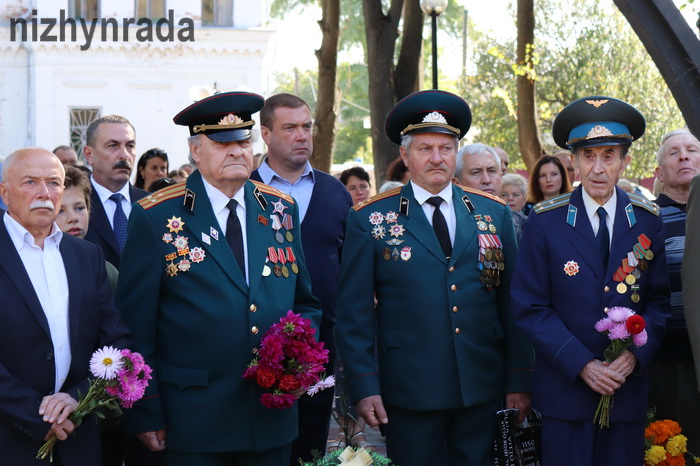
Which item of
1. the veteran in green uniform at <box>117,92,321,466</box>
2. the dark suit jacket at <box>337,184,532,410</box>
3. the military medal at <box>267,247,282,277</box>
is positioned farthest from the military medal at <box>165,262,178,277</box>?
the dark suit jacket at <box>337,184,532,410</box>

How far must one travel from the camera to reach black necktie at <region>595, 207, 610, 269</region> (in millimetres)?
4840

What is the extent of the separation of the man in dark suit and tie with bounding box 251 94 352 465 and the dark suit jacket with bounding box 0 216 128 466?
181 centimetres

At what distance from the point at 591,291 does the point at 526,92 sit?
11705 mm

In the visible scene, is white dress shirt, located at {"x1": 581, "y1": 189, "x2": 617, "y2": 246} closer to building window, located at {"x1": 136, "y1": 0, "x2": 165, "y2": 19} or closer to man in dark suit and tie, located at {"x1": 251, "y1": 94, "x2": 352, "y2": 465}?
man in dark suit and tie, located at {"x1": 251, "y1": 94, "x2": 352, "y2": 465}

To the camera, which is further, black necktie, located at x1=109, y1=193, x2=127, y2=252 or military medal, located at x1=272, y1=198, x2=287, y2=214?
black necktie, located at x1=109, y1=193, x2=127, y2=252

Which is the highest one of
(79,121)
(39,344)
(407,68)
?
(79,121)

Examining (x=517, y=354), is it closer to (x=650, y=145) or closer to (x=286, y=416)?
(x=286, y=416)

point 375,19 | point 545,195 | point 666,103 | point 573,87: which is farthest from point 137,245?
point 666,103

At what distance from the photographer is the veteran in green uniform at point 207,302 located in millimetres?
4469

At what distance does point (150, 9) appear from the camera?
2623cm

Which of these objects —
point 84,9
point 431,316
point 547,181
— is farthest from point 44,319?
point 84,9

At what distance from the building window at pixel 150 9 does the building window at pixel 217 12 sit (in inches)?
44.4

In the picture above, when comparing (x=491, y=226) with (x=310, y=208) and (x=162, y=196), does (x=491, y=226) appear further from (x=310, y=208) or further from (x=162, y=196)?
(x=162, y=196)

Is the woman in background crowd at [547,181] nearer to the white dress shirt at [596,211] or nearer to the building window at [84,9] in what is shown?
the white dress shirt at [596,211]
